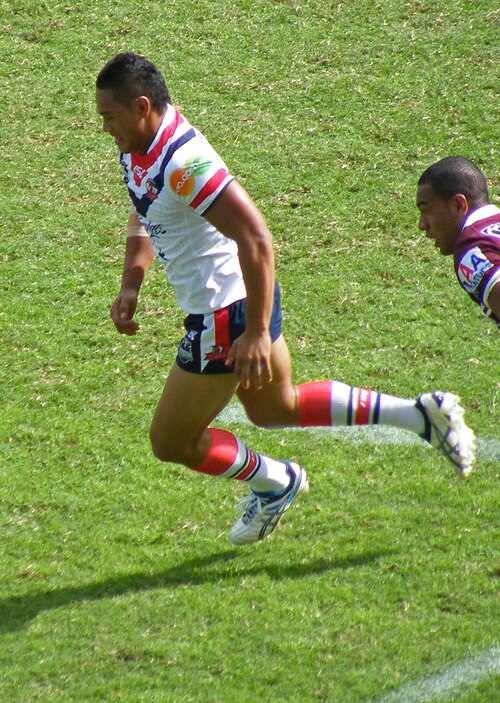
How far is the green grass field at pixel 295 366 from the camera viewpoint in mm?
3930

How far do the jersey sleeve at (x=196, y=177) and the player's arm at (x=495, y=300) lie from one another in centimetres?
107

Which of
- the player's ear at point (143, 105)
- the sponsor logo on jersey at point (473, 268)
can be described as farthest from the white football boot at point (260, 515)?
the player's ear at point (143, 105)

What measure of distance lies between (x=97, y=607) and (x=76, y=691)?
51 cm

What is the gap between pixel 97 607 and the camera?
4199 mm

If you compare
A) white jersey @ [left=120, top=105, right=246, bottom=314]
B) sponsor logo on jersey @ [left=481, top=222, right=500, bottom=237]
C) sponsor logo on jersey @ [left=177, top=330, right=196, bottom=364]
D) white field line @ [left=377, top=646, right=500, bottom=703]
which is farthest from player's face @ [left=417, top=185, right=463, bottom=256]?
white field line @ [left=377, top=646, right=500, bottom=703]

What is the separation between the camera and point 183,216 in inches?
163

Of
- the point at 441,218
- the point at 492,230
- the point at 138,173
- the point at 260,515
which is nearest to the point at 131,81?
the point at 138,173

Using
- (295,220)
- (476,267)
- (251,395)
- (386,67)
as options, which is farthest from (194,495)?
(386,67)

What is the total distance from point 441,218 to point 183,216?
1.14m

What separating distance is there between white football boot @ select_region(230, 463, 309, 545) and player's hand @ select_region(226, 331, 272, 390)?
34.4 inches

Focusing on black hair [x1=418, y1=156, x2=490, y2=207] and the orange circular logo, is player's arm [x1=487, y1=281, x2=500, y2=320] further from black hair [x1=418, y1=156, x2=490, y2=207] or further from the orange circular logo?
the orange circular logo

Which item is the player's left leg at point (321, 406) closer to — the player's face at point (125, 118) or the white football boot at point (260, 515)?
the white football boot at point (260, 515)

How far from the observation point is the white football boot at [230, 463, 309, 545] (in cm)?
451

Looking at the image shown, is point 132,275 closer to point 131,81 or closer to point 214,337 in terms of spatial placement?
point 214,337
